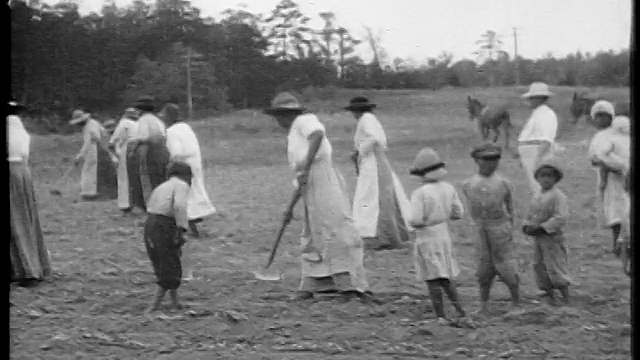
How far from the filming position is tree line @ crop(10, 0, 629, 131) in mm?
4789

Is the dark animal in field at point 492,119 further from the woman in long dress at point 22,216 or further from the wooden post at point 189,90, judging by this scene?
the woman in long dress at point 22,216

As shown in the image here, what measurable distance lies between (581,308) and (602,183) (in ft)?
2.02

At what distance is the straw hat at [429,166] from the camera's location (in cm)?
459

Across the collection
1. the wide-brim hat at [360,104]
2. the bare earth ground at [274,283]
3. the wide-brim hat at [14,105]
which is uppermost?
the wide-brim hat at [14,105]

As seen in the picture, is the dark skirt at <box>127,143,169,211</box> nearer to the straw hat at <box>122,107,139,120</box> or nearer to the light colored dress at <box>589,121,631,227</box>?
the straw hat at <box>122,107,139,120</box>

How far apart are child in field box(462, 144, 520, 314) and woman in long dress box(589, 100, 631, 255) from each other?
0.45 metres

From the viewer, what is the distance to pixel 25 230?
5.09 meters

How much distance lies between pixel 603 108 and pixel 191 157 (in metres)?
2.00

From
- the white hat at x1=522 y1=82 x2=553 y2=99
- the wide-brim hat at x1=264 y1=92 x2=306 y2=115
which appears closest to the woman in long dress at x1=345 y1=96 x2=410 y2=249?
the wide-brim hat at x1=264 y1=92 x2=306 y2=115

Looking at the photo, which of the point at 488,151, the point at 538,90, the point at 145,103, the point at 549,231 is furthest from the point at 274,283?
the point at 538,90

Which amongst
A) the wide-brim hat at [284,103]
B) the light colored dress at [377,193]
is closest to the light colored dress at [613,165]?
the light colored dress at [377,193]

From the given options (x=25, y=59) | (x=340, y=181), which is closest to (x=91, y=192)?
(x=25, y=59)

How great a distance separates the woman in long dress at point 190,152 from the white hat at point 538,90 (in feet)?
5.39

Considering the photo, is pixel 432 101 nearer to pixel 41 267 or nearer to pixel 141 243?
pixel 141 243
